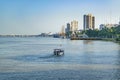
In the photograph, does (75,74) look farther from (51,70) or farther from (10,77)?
(10,77)

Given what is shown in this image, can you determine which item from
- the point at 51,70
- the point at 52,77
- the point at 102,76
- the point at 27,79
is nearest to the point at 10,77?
the point at 27,79

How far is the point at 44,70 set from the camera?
47125 millimetres

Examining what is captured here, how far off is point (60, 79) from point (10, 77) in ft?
20.1

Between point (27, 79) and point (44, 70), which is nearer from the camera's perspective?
point (27, 79)

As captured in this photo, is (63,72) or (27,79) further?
(63,72)

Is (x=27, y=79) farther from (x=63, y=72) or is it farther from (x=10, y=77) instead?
(x=63, y=72)

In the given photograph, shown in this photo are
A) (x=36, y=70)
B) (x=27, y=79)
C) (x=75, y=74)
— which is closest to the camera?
(x=27, y=79)

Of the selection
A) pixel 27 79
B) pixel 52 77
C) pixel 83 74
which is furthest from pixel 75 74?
pixel 27 79

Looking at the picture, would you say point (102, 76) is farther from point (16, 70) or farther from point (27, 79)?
point (16, 70)

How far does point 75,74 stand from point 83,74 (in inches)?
41.6

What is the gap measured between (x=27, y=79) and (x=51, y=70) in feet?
27.1

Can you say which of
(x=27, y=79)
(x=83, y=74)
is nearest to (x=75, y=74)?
(x=83, y=74)

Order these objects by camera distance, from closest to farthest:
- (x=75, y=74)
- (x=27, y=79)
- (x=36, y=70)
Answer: (x=27, y=79), (x=75, y=74), (x=36, y=70)

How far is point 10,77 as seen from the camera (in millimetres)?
40719
